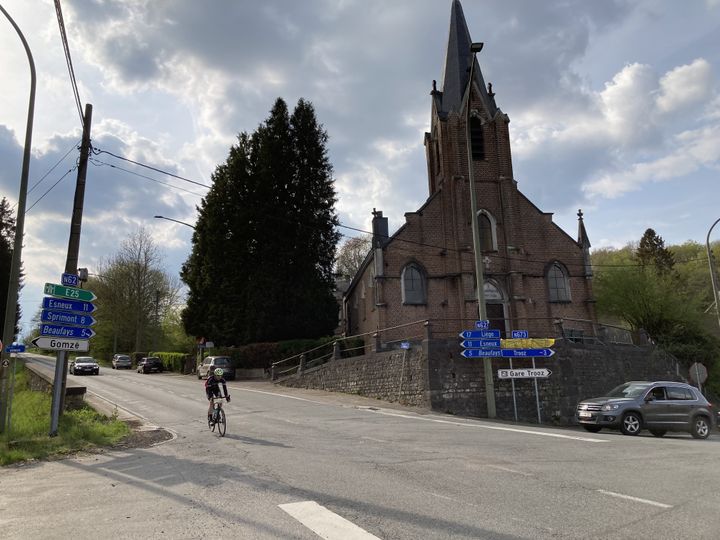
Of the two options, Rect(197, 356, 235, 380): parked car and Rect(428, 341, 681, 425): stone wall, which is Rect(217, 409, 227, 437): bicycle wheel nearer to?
Rect(428, 341, 681, 425): stone wall

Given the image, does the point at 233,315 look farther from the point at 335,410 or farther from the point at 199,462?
the point at 199,462

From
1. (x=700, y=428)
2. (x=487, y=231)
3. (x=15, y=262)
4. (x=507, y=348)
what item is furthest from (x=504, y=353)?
(x=15, y=262)

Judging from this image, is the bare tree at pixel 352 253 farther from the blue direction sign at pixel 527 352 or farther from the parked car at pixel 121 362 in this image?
the blue direction sign at pixel 527 352

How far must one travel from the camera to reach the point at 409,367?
19.3 meters

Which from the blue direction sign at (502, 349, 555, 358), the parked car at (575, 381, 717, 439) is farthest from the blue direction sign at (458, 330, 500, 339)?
the parked car at (575, 381, 717, 439)

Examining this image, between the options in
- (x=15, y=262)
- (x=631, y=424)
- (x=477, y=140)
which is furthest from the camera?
(x=477, y=140)

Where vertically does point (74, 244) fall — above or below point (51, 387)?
above

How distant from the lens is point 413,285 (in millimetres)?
28516

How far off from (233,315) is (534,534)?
1281 inches

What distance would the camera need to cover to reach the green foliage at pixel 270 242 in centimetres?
3375

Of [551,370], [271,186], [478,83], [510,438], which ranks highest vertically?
[478,83]

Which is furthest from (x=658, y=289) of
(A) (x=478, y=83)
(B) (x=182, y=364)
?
(B) (x=182, y=364)

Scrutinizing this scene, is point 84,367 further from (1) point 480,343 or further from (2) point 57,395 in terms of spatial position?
(1) point 480,343

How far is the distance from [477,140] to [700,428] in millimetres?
20851
